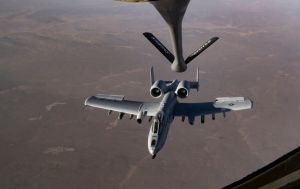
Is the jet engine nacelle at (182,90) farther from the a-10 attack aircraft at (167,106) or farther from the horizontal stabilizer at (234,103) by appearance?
the horizontal stabilizer at (234,103)

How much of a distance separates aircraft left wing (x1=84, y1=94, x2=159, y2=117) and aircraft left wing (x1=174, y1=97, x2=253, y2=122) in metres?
2.54

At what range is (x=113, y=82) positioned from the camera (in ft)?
506

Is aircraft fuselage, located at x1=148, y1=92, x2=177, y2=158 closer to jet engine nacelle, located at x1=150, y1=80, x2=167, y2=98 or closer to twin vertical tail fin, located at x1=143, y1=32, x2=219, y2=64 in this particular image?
jet engine nacelle, located at x1=150, y1=80, x2=167, y2=98

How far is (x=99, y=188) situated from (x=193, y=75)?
70.2m

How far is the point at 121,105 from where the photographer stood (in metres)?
A: 33.9

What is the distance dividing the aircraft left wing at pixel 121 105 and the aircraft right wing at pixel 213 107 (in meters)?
2.54

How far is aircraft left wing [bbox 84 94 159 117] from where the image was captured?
108 ft

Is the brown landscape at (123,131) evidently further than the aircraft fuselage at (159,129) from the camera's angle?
Yes

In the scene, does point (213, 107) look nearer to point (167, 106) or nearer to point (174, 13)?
point (167, 106)

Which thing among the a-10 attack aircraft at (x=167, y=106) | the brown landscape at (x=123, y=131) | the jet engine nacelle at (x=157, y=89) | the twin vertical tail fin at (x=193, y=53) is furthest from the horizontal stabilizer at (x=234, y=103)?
the brown landscape at (x=123, y=131)

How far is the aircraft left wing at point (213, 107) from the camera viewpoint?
31.8m

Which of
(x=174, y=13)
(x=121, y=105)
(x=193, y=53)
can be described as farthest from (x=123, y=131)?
(x=174, y=13)

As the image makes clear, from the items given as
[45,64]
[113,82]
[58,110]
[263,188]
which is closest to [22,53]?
[45,64]

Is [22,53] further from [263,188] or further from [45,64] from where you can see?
[263,188]
